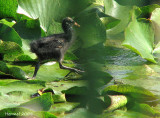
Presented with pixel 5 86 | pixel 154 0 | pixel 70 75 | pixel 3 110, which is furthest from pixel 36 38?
pixel 154 0

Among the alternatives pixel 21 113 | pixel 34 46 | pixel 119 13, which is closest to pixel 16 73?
pixel 34 46

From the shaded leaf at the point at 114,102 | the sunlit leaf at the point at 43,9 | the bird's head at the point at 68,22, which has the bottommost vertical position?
the shaded leaf at the point at 114,102

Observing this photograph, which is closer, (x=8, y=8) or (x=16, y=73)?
(x=16, y=73)

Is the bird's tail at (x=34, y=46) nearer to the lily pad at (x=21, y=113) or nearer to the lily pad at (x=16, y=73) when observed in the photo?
the lily pad at (x=16, y=73)

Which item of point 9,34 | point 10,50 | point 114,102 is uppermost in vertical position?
point 9,34

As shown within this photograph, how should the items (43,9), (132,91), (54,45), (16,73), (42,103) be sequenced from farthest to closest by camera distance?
(43,9), (54,45), (16,73), (132,91), (42,103)

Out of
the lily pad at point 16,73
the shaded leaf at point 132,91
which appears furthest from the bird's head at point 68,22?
the shaded leaf at point 132,91

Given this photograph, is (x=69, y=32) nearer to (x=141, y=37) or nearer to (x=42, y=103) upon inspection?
(x=141, y=37)

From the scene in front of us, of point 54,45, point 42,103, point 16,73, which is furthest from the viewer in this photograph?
point 54,45

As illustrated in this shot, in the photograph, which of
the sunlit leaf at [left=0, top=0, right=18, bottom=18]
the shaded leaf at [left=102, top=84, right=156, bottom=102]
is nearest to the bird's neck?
the sunlit leaf at [left=0, top=0, right=18, bottom=18]

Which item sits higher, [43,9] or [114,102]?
[43,9]
